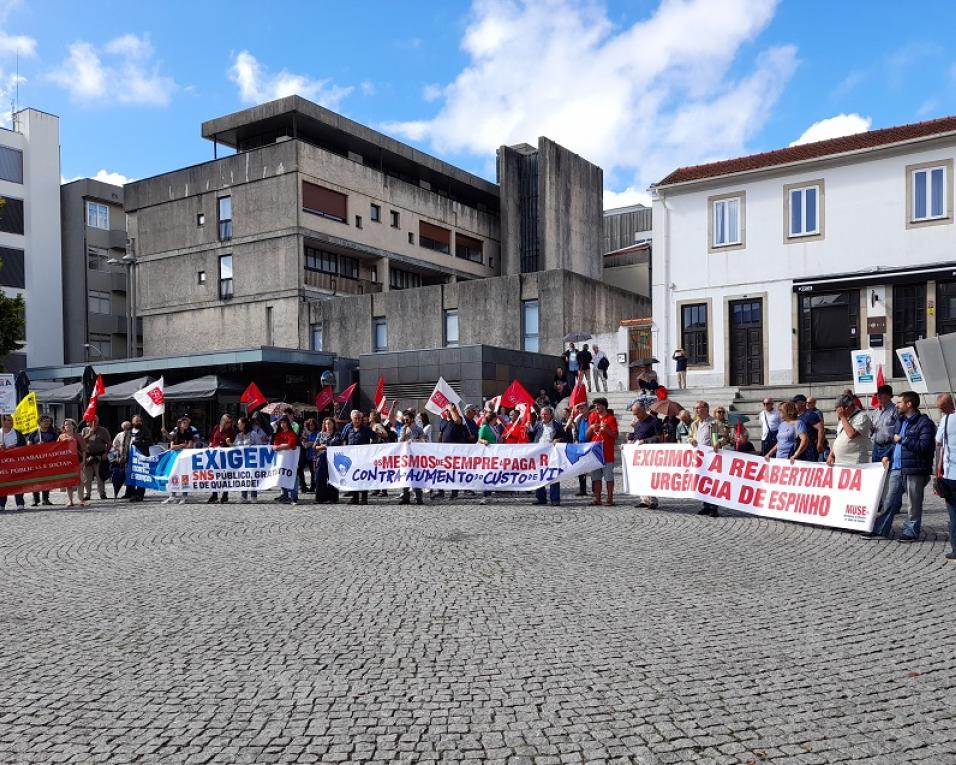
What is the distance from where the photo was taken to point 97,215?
2152 inches

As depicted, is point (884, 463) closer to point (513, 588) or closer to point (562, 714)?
point (513, 588)

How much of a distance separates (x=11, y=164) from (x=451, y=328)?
3214 centimetres

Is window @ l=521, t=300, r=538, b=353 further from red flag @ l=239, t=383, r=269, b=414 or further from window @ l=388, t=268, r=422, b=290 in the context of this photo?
red flag @ l=239, t=383, r=269, b=414

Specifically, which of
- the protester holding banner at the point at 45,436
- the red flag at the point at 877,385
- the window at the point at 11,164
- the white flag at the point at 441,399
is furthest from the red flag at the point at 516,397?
the window at the point at 11,164

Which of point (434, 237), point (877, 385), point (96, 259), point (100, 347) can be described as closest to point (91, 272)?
point (96, 259)

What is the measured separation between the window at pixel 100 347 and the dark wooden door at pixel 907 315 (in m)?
46.4

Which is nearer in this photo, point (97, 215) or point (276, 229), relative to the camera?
point (276, 229)

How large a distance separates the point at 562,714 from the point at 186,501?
45.3 ft

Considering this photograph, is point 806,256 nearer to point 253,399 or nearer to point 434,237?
point 253,399

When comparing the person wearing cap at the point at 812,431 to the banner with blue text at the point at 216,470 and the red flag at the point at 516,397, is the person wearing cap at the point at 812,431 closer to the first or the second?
the red flag at the point at 516,397

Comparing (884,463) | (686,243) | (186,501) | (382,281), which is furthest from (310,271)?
(884,463)

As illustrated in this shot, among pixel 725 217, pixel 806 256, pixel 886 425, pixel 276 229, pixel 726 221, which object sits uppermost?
pixel 276 229

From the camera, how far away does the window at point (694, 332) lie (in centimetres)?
2850

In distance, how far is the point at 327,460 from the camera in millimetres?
15805
